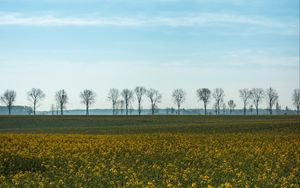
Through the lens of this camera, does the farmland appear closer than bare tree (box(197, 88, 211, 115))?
Yes

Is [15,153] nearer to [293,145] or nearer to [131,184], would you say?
[131,184]

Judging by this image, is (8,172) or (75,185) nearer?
(75,185)

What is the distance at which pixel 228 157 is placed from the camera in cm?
2352

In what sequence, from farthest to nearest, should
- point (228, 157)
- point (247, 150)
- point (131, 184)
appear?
1. point (247, 150)
2. point (228, 157)
3. point (131, 184)

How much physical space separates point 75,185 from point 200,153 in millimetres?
10198

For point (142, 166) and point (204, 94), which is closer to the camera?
point (142, 166)

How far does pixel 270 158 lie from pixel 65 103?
146 metres

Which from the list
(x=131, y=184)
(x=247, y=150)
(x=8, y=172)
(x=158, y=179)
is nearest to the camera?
(x=131, y=184)

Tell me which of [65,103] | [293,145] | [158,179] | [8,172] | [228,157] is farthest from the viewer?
[65,103]

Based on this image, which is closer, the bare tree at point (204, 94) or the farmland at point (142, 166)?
the farmland at point (142, 166)

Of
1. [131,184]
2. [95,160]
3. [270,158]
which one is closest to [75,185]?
[131,184]

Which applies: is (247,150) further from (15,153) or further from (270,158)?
(15,153)

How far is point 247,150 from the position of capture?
26875 millimetres

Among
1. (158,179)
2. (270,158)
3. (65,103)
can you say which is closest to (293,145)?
(270,158)
